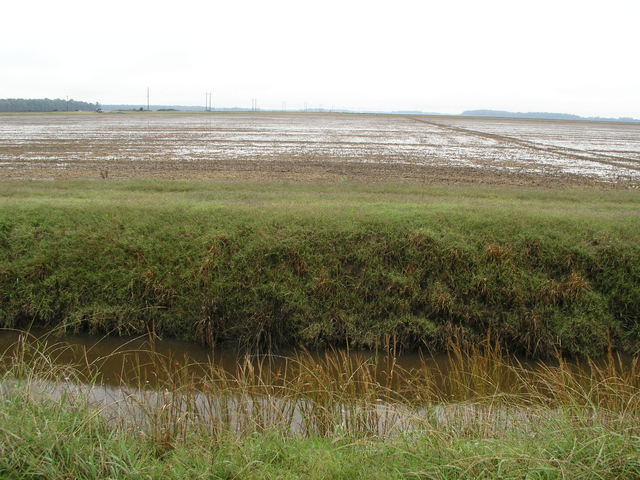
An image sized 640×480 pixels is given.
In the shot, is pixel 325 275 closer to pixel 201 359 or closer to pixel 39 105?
pixel 201 359

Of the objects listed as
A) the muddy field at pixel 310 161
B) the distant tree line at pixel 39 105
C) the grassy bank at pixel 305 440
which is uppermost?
the distant tree line at pixel 39 105

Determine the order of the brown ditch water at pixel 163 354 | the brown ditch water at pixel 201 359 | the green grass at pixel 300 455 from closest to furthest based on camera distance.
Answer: the green grass at pixel 300 455, the brown ditch water at pixel 201 359, the brown ditch water at pixel 163 354

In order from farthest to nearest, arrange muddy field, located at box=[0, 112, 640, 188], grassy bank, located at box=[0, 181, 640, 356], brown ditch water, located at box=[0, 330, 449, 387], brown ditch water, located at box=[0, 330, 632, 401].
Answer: muddy field, located at box=[0, 112, 640, 188]
grassy bank, located at box=[0, 181, 640, 356]
brown ditch water, located at box=[0, 330, 449, 387]
brown ditch water, located at box=[0, 330, 632, 401]

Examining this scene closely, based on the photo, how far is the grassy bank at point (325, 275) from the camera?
9.32 metres

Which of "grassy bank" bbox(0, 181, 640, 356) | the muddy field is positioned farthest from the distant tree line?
"grassy bank" bbox(0, 181, 640, 356)

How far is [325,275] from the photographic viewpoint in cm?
991

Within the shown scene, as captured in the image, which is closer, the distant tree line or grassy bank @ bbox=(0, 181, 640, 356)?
grassy bank @ bbox=(0, 181, 640, 356)

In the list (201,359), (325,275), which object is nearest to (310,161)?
(325,275)

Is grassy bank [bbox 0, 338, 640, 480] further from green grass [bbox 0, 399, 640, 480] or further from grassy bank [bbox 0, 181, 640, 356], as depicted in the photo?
grassy bank [bbox 0, 181, 640, 356]

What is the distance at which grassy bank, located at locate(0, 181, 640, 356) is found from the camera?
932cm

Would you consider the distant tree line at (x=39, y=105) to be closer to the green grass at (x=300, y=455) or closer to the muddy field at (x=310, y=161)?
the muddy field at (x=310, y=161)

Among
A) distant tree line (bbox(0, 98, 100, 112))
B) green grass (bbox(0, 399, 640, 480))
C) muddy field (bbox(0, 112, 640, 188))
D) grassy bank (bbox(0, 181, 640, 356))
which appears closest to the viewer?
green grass (bbox(0, 399, 640, 480))

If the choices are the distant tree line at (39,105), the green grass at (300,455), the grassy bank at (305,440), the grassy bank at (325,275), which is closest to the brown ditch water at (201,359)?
the grassy bank at (325,275)

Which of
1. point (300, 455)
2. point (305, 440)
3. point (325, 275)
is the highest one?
point (325, 275)
